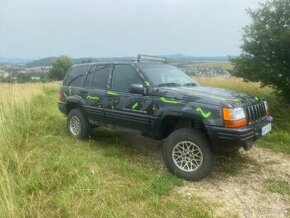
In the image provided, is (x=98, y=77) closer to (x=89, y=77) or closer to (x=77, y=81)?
(x=89, y=77)

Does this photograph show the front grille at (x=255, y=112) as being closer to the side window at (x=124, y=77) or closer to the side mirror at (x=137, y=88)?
the side mirror at (x=137, y=88)

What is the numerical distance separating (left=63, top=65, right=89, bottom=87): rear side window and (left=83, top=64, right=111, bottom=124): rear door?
0.24 m

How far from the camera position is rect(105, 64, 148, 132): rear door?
5.75m

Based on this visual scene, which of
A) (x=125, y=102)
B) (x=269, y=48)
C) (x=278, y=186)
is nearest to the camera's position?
(x=278, y=186)

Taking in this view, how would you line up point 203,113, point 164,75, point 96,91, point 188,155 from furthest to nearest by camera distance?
point 96,91 < point 164,75 < point 188,155 < point 203,113

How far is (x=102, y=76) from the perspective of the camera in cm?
670

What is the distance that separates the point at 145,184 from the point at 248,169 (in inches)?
78.1

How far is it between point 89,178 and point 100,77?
2680 mm

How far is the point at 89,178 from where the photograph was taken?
181 inches

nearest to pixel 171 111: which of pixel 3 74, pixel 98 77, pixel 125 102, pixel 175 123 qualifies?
pixel 175 123

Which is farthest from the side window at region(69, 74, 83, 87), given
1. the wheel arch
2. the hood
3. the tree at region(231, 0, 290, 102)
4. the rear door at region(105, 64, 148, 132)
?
the tree at region(231, 0, 290, 102)

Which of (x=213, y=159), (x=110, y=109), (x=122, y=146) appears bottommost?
(x=122, y=146)

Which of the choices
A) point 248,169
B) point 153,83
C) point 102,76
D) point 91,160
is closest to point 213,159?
point 248,169

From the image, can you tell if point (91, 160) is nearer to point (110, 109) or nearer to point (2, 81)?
point (110, 109)
